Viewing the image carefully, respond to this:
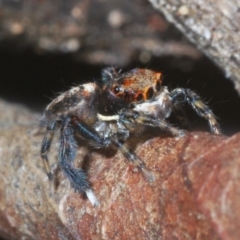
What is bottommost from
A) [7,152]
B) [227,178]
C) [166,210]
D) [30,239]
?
[30,239]

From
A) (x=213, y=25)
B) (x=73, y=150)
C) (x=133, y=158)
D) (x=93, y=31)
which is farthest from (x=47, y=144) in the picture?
(x=93, y=31)

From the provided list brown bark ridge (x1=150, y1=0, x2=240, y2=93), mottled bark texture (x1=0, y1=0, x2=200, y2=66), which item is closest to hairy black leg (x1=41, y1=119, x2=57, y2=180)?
brown bark ridge (x1=150, y1=0, x2=240, y2=93)

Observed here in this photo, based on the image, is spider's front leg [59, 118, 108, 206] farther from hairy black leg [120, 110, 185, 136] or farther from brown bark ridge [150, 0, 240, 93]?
brown bark ridge [150, 0, 240, 93]

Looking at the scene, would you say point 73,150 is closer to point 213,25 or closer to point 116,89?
point 116,89

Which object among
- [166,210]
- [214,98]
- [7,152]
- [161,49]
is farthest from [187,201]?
[161,49]

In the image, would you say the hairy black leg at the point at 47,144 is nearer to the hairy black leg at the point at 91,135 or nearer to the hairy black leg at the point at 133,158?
the hairy black leg at the point at 91,135

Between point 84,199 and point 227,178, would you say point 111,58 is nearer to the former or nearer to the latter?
point 84,199

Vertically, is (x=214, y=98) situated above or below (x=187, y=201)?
below
